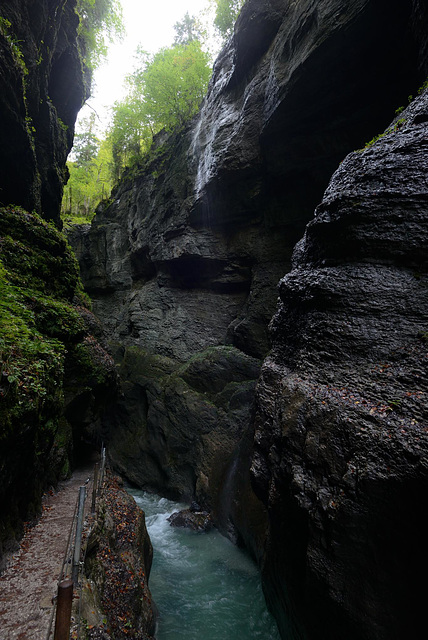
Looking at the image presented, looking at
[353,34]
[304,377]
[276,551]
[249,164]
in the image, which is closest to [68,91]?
[249,164]

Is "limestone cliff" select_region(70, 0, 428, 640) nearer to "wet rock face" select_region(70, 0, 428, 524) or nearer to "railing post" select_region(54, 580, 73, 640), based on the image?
"wet rock face" select_region(70, 0, 428, 524)

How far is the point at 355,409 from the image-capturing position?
5.46m

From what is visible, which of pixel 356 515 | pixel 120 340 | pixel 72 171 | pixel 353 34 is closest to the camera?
pixel 356 515

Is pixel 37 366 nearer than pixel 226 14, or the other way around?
pixel 37 366

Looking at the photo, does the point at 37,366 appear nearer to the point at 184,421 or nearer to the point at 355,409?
the point at 355,409

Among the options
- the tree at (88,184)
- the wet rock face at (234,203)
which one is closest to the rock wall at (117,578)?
the wet rock face at (234,203)

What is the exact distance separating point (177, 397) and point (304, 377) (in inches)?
414

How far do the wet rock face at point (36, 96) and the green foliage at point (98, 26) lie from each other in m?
3.77

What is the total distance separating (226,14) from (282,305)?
2380 centimetres

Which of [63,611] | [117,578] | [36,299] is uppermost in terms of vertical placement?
[36,299]

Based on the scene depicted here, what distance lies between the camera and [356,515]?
4.67 m

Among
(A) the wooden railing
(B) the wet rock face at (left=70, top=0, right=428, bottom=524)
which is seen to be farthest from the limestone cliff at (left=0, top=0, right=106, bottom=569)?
(B) the wet rock face at (left=70, top=0, right=428, bottom=524)

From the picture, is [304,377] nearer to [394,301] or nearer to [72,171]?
[394,301]

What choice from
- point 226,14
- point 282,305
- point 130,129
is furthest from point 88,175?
point 282,305
